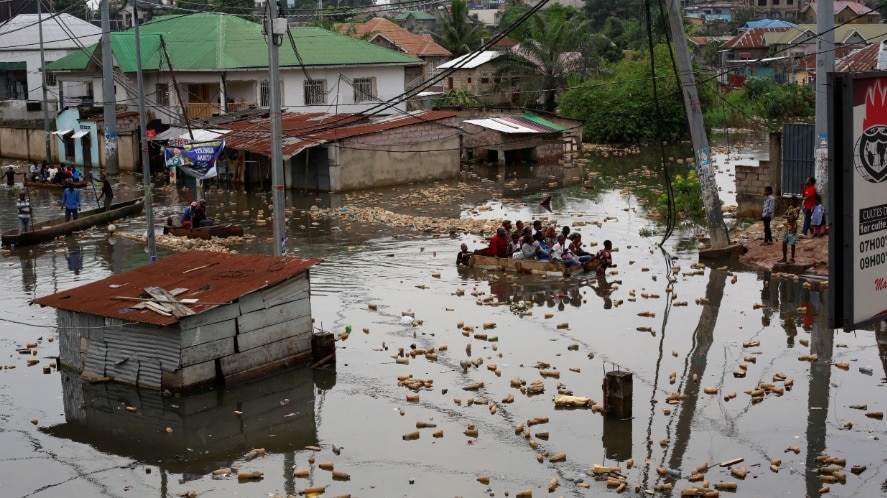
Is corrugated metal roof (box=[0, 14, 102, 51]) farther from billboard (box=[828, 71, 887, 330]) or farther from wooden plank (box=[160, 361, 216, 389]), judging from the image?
billboard (box=[828, 71, 887, 330])

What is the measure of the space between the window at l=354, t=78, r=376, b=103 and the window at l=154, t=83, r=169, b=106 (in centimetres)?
910

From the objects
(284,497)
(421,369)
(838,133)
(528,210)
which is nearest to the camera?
(838,133)

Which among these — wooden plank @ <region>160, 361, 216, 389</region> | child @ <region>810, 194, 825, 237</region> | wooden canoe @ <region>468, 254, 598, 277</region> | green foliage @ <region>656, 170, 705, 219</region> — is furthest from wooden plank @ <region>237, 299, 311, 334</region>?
green foliage @ <region>656, 170, 705, 219</region>

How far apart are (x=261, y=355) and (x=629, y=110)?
42.2 meters

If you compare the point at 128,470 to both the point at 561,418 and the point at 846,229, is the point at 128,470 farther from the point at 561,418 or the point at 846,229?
the point at 846,229

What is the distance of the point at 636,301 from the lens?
75.7ft

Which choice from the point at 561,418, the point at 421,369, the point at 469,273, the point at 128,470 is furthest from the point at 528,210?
the point at 128,470

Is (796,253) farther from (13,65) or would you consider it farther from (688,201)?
(13,65)

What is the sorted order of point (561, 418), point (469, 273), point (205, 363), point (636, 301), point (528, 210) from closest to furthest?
point (561, 418)
point (205, 363)
point (636, 301)
point (469, 273)
point (528, 210)

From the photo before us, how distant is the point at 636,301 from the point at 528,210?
44.5ft

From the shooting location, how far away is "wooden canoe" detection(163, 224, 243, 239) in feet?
102

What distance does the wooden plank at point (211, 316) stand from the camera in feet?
55.5

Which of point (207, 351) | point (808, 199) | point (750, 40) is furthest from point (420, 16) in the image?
point (207, 351)

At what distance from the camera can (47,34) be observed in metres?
72.6
